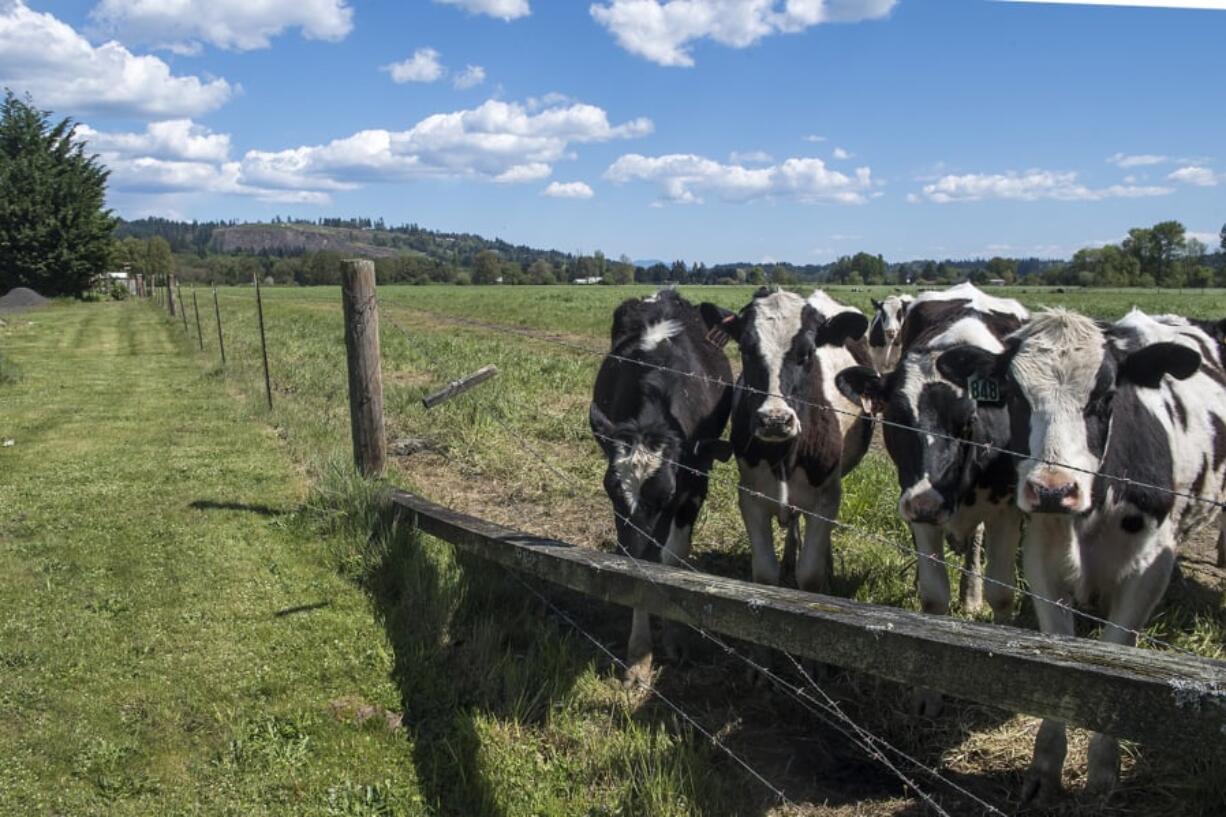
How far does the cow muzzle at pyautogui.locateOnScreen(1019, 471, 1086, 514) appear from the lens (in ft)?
11.1

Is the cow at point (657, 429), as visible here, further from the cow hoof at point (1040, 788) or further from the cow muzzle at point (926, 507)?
the cow hoof at point (1040, 788)

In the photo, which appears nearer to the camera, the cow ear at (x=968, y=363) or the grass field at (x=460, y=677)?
the grass field at (x=460, y=677)

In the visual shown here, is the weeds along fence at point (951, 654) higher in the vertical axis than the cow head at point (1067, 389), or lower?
lower

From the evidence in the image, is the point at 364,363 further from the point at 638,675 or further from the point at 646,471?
the point at 638,675

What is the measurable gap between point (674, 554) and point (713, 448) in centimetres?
68

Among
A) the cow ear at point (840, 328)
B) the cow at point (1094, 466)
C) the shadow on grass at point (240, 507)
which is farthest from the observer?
the shadow on grass at point (240, 507)

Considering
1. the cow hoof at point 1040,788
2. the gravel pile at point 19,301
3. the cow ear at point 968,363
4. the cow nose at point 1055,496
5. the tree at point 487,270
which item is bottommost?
the tree at point 487,270

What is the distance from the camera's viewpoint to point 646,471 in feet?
15.8

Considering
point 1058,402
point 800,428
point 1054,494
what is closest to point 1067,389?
point 1058,402

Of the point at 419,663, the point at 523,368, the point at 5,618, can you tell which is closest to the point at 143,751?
the point at 419,663

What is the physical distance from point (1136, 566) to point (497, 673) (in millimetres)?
3104

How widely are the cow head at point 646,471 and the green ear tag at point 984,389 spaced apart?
1472 millimetres

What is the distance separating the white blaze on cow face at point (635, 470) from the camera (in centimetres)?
482

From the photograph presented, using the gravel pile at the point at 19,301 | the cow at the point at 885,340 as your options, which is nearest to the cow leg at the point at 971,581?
the cow at the point at 885,340
